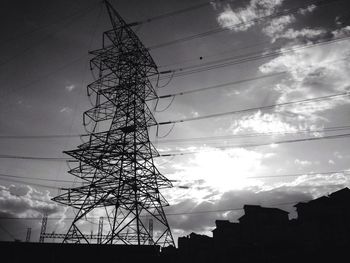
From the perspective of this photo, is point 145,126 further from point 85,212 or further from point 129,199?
point 85,212

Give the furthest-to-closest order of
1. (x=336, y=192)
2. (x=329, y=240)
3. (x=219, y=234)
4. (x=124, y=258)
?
(x=219, y=234)
(x=336, y=192)
(x=329, y=240)
(x=124, y=258)

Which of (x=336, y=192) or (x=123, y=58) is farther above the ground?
(x=123, y=58)

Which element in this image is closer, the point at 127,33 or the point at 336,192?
the point at 127,33

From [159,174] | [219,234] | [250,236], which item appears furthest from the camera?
[219,234]

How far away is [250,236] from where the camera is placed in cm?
3725

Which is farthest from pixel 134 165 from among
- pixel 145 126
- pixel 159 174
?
pixel 145 126

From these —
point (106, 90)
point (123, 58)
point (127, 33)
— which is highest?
point (127, 33)

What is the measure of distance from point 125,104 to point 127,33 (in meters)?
6.41

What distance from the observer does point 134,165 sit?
61.7ft

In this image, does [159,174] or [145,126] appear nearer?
[159,174]

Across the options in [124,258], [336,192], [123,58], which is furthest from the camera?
[336,192]

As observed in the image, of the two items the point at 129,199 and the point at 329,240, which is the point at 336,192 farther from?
the point at 129,199

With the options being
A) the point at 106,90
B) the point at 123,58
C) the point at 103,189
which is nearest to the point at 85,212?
the point at 103,189

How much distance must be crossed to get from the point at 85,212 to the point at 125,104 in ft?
28.0
